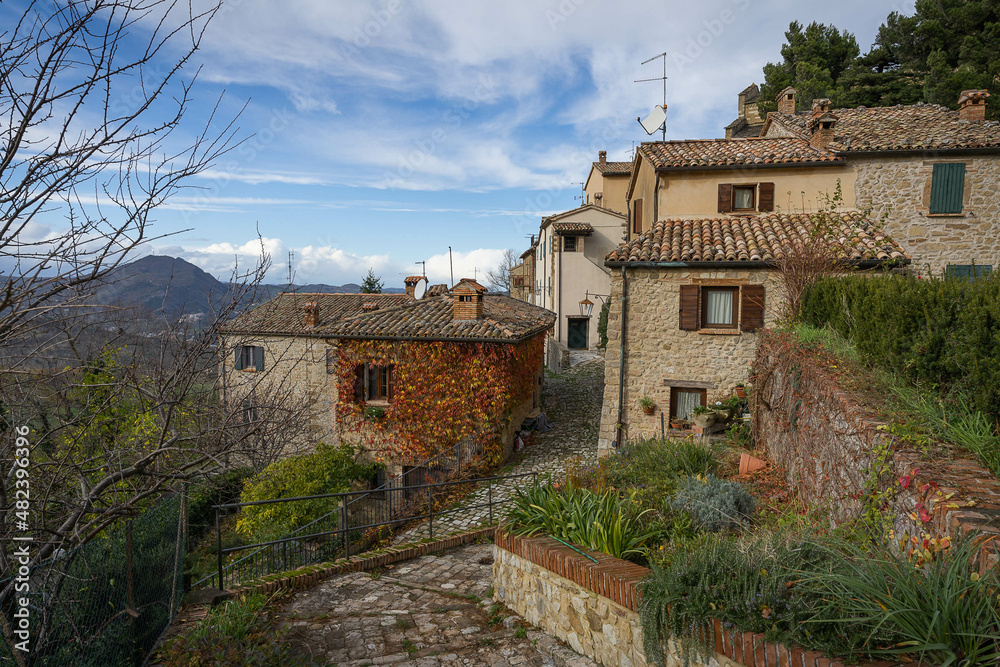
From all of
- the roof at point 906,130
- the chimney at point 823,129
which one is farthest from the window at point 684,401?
the chimney at point 823,129

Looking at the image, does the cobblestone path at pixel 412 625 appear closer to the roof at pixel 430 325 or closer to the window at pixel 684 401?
the window at pixel 684 401

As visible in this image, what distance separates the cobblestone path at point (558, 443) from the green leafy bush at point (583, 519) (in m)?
1.49

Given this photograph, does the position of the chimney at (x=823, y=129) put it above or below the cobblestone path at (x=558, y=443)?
above

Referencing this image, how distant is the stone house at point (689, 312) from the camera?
12039mm

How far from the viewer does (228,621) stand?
4.89m

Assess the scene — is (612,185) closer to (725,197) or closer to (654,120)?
(654,120)

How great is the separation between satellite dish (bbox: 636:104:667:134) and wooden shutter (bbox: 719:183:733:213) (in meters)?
3.77

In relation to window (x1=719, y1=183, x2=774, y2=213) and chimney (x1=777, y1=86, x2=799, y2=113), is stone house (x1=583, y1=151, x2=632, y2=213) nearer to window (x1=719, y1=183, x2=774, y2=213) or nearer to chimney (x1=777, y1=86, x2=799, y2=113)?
chimney (x1=777, y1=86, x2=799, y2=113)

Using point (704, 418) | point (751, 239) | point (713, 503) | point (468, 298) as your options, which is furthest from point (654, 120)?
point (713, 503)

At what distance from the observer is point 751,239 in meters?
12.7

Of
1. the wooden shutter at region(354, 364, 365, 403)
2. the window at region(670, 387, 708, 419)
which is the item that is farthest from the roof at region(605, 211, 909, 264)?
the wooden shutter at region(354, 364, 365, 403)

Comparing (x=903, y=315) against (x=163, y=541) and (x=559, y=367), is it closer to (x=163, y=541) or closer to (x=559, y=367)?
(x=163, y=541)

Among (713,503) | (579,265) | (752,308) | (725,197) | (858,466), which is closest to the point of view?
(858,466)

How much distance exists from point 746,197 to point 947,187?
195 inches
